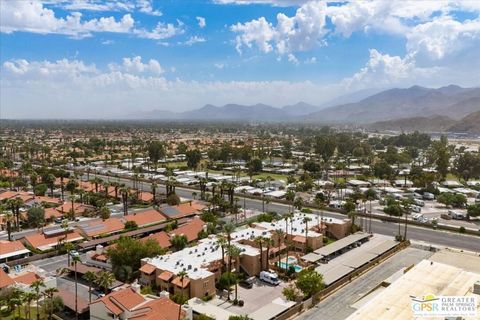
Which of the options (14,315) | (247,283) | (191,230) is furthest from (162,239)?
(14,315)

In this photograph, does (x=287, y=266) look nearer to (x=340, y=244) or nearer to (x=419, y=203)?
(x=340, y=244)

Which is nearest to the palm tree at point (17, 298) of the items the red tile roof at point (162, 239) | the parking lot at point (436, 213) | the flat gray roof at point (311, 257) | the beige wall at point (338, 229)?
the red tile roof at point (162, 239)

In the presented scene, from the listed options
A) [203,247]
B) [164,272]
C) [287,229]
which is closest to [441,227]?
[287,229]

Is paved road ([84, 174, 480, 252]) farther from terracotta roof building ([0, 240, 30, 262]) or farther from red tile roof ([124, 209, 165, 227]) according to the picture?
terracotta roof building ([0, 240, 30, 262])

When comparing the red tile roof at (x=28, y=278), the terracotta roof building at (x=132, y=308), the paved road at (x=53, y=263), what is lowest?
the paved road at (x=53, y=263)

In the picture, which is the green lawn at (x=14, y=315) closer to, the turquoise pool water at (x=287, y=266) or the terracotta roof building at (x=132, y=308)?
the terracotta roof building at (x=132, y=308)

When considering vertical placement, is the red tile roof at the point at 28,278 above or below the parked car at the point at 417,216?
above

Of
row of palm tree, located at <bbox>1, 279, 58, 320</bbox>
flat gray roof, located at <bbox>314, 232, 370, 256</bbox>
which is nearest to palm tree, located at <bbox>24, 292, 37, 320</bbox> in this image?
row of palm tree, located at <bbox>1, 279, 58, 320</bbox>
